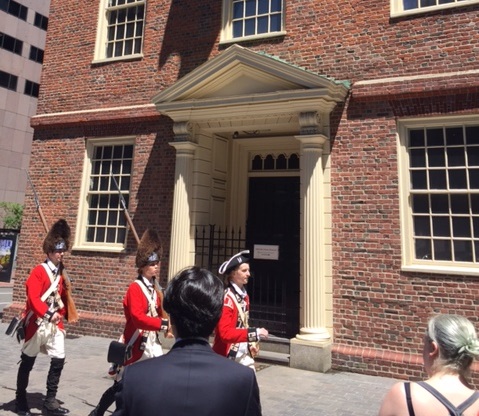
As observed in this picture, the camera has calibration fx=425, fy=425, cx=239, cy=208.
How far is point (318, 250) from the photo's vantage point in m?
7.74

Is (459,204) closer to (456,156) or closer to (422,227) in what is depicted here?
(422,227)

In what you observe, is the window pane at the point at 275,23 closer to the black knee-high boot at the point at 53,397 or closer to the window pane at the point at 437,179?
the window pane at the point at 437,179

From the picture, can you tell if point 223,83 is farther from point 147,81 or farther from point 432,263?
point 432,263

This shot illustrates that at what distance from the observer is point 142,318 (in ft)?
13.9

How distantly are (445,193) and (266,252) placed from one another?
12.4 feet

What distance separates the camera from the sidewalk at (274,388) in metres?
5.34

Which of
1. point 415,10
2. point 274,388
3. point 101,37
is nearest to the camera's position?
point 274,388

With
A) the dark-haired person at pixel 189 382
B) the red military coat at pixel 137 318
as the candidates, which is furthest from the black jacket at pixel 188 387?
the red military coat at pixel 137 318

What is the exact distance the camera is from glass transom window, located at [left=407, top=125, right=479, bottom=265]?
23.8ft

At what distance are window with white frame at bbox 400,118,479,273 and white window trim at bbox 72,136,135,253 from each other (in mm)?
6310

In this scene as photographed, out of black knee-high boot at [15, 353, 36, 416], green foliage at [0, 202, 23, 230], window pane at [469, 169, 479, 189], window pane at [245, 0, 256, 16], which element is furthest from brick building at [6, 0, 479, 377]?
green foliage at [0, 202, 23, 230]

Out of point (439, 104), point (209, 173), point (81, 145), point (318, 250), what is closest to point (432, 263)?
point (318, 250)

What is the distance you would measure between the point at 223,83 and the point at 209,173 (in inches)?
80.2

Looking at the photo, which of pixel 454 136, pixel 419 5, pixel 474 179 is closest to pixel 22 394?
pixel 474 179
